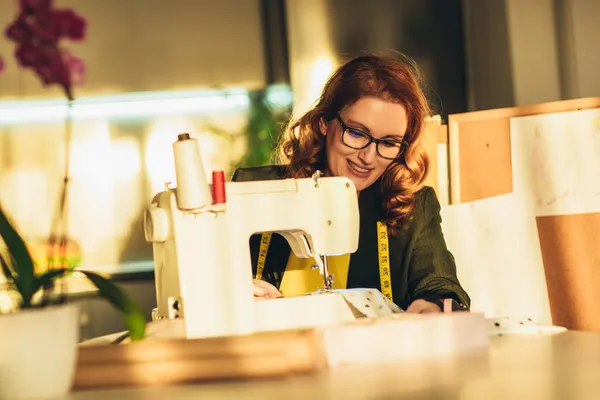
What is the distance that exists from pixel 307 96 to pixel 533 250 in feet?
6.88

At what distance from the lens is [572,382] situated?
40.4 inches

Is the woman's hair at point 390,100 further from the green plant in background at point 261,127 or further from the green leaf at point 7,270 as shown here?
the green plant in background at point 261,127

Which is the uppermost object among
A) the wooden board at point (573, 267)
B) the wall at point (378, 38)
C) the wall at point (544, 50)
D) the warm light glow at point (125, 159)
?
the wall at point (378, 38)

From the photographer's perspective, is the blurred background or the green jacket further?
the blurred background

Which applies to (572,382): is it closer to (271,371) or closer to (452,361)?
(452,361)

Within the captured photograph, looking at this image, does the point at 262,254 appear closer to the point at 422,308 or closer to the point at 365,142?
the point at 365,142

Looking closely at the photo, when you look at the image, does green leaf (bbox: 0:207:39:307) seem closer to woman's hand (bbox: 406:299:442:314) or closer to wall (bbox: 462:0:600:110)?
woman's hand (bbox: 406:299:442:314)

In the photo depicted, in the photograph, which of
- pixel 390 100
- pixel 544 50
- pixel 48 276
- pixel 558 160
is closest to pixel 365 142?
pixel 390 100

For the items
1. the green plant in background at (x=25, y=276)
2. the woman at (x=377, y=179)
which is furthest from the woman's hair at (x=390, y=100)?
the green plant in background at (x=25, y=276)

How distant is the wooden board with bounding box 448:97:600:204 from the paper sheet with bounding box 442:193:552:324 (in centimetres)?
8

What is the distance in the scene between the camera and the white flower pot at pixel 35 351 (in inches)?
41.3

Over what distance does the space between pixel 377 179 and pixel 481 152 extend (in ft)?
1.76

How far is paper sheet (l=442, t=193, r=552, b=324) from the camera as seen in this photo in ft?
8.73

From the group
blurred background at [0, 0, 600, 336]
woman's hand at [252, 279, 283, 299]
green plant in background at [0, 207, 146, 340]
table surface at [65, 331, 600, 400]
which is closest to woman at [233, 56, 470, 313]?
woman's hand at [252, 279, 283, 299]
